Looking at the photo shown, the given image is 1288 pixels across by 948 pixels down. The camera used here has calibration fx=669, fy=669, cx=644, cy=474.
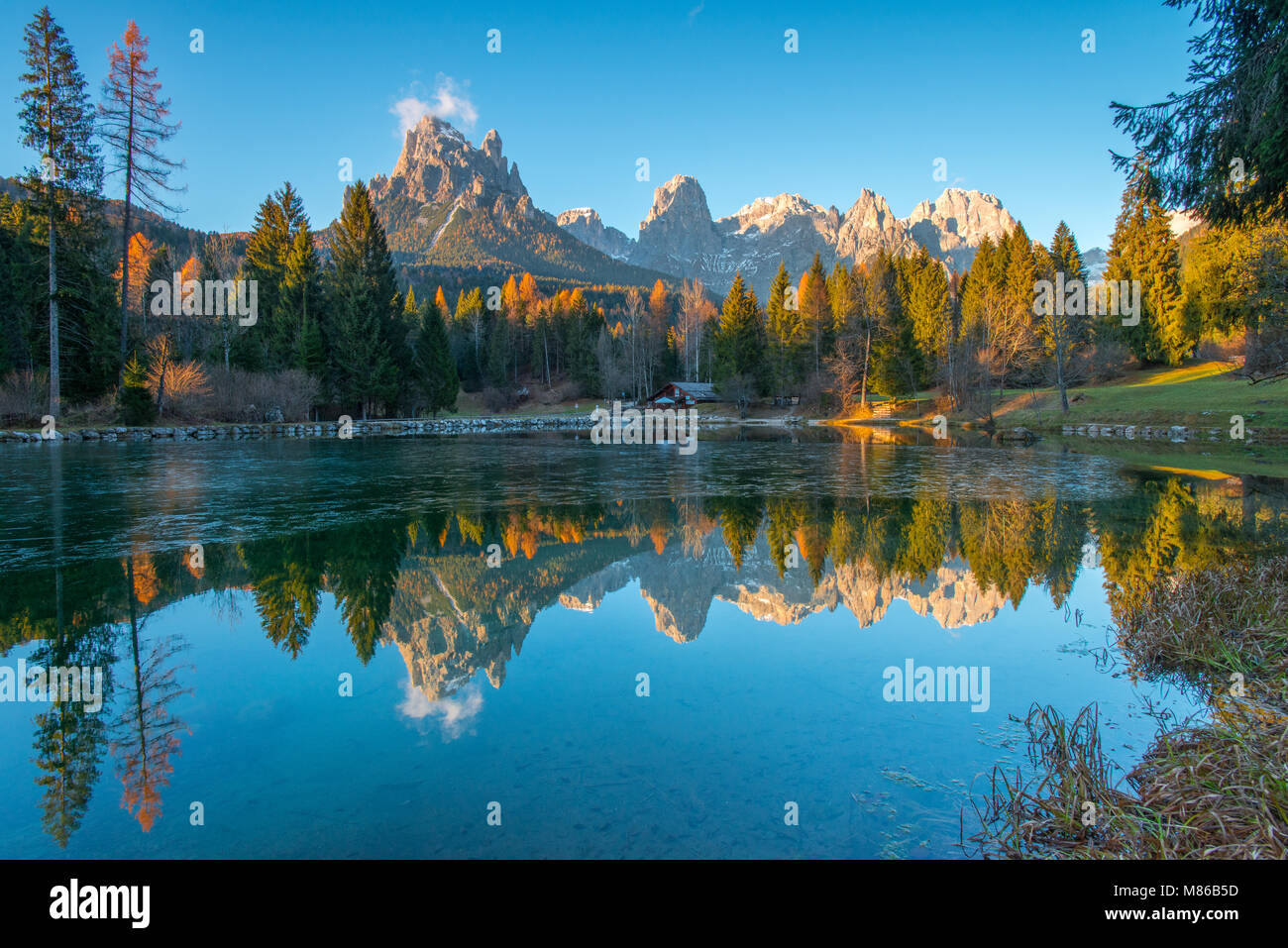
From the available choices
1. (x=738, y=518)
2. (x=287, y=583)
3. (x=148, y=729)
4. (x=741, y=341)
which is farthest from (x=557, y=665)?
(x=741, y=341)

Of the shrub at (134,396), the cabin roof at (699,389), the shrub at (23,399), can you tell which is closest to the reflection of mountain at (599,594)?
the shrub at (134,396)

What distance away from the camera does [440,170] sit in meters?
187

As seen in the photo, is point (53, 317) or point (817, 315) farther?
point (817, 315)

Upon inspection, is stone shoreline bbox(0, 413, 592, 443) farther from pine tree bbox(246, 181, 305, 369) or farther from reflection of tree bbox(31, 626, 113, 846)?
reflection of tree bbox(31, 626, 113, 846)

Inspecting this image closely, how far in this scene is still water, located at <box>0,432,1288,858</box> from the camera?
377 cm

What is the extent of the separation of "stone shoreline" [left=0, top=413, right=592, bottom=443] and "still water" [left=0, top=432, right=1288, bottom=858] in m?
19.2

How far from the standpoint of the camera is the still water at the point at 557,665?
12.4 ft

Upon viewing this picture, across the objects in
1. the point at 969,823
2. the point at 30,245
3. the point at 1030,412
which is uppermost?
the point at 30,245

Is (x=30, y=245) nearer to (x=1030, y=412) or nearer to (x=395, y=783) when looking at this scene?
(x=395, y=783)

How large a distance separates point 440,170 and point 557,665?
683 feet

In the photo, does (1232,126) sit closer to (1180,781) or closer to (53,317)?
(1180,781)

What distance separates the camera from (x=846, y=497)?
51.2 ft
